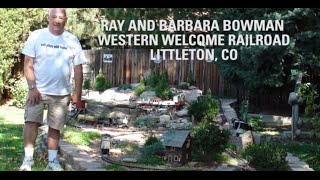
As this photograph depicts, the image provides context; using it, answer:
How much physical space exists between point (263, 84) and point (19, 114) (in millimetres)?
3927

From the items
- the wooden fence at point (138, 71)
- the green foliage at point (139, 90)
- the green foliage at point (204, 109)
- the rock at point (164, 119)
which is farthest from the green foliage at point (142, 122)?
the wooden fence at point (138, 71)

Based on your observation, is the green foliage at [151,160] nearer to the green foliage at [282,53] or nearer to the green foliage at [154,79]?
the green foliage at [282,53]

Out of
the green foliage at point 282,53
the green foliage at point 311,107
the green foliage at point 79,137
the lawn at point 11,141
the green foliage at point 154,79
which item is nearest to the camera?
the lawn at point 11,141

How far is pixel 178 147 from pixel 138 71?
503 centimetres

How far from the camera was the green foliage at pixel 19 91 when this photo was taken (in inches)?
349

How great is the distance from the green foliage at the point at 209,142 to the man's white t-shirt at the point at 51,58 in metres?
1.24

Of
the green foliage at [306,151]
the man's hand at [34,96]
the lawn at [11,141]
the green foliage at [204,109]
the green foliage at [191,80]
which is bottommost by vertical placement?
the green foliage at [306,151]

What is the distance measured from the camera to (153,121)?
7.35 metres

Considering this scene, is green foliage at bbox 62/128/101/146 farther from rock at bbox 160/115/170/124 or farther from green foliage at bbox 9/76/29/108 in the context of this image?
green foliage at bbox 9/76/29/108

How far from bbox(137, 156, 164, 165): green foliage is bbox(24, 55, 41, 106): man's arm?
1060mm

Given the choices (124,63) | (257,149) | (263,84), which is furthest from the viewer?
(124,63)
